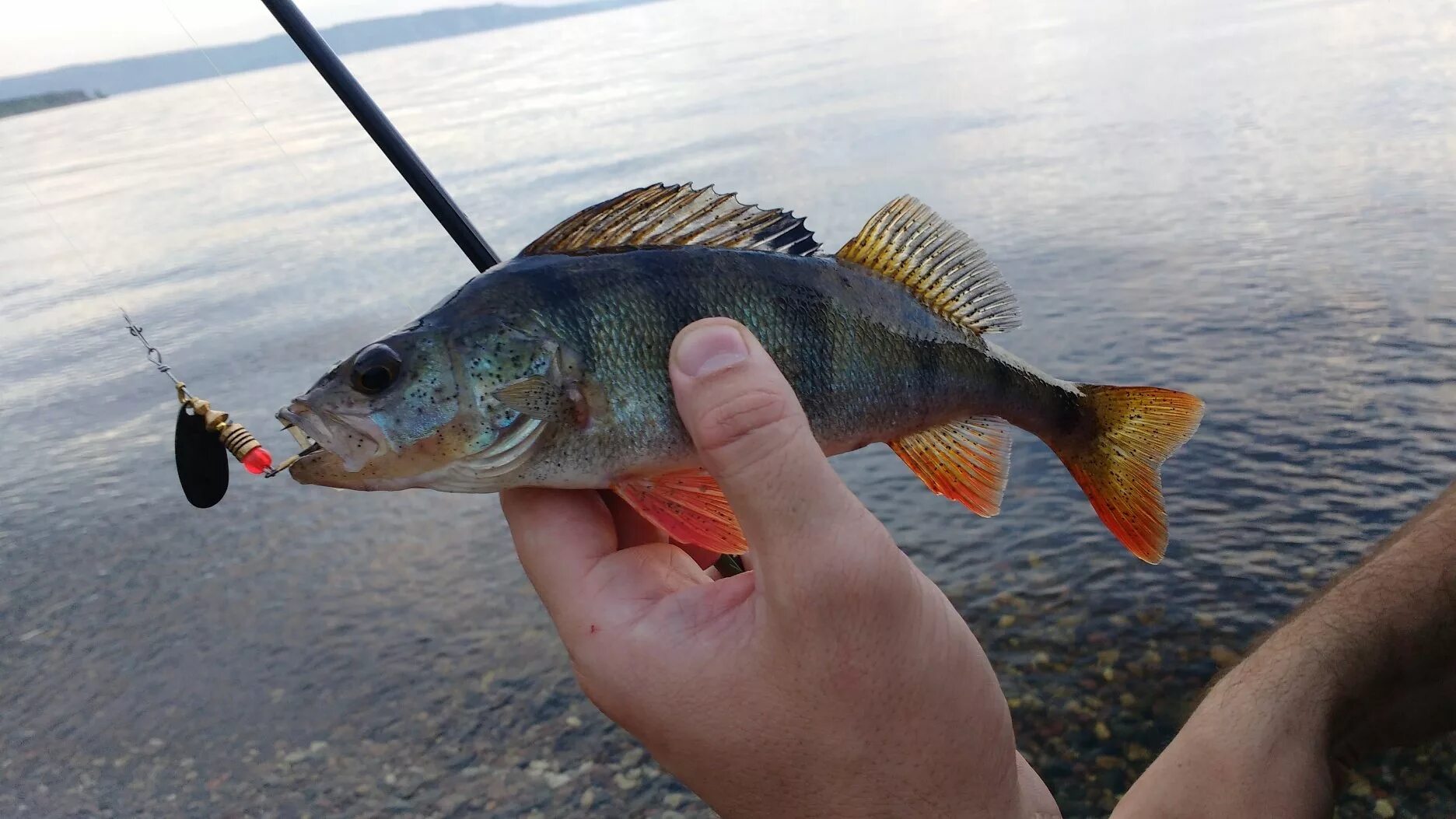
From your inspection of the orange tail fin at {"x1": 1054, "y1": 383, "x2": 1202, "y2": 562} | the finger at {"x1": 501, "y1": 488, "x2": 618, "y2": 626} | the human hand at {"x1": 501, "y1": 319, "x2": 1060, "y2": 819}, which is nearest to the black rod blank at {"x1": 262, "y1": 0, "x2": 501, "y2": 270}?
the finger at {"x1": 501, "y1": 488, "x2": 618, "y2": 626}

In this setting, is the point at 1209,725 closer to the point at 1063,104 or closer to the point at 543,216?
the point at 543,216

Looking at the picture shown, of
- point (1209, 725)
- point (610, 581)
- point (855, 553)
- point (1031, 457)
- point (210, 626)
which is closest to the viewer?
point (855, 553)

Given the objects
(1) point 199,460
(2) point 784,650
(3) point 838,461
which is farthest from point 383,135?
(3) point 838,461

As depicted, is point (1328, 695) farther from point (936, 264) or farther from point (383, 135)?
point (383, 135)

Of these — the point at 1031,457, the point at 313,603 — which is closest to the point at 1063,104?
the point at 1031,457

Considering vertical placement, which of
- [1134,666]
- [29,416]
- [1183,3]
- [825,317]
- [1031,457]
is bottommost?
[1134,666]

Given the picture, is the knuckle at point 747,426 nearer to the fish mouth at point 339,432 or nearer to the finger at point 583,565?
the finger at point 583,565

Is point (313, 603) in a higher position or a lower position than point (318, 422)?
lower
